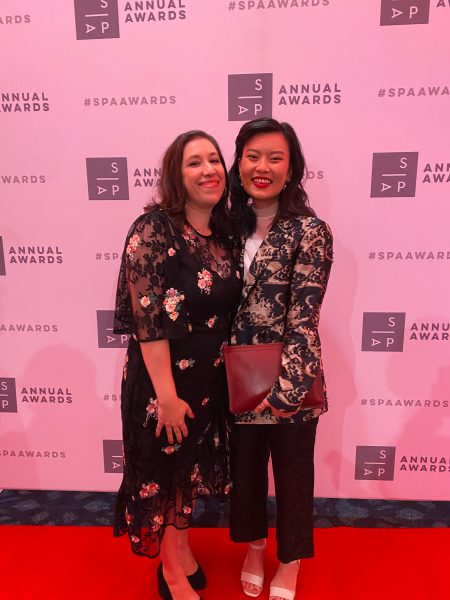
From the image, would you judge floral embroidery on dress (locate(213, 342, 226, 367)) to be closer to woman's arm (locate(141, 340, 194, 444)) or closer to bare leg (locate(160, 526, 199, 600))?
woman's arm (locate(141, 340, 194, 444))

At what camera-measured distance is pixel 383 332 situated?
7.63 feet

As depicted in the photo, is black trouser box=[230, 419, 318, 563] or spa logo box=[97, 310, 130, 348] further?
spa logo box=[97, 310, 130, 348]

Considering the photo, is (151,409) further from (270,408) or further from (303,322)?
(303,322)

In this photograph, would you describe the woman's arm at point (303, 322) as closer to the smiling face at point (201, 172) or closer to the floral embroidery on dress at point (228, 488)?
the smiling face at point (201, 172)

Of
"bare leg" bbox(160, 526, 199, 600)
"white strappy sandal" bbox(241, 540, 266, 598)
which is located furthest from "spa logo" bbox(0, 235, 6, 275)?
"white strappy sandal" bbox(241, 540, 266, 598)

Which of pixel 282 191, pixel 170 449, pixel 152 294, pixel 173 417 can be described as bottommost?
pixel 170 449

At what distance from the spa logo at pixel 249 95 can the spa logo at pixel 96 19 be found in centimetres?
56

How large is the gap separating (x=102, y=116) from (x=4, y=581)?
6.87 feet

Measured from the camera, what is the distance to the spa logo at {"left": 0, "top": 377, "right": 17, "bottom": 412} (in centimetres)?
253

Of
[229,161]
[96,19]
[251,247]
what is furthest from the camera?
[229,161]

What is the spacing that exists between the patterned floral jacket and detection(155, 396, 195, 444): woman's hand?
0.29m

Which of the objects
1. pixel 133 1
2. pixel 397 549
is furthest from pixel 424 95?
pixel 397 549

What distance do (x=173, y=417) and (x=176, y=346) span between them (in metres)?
0.24

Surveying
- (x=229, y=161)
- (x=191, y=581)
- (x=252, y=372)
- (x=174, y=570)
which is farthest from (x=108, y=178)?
(x=191, y=581)
